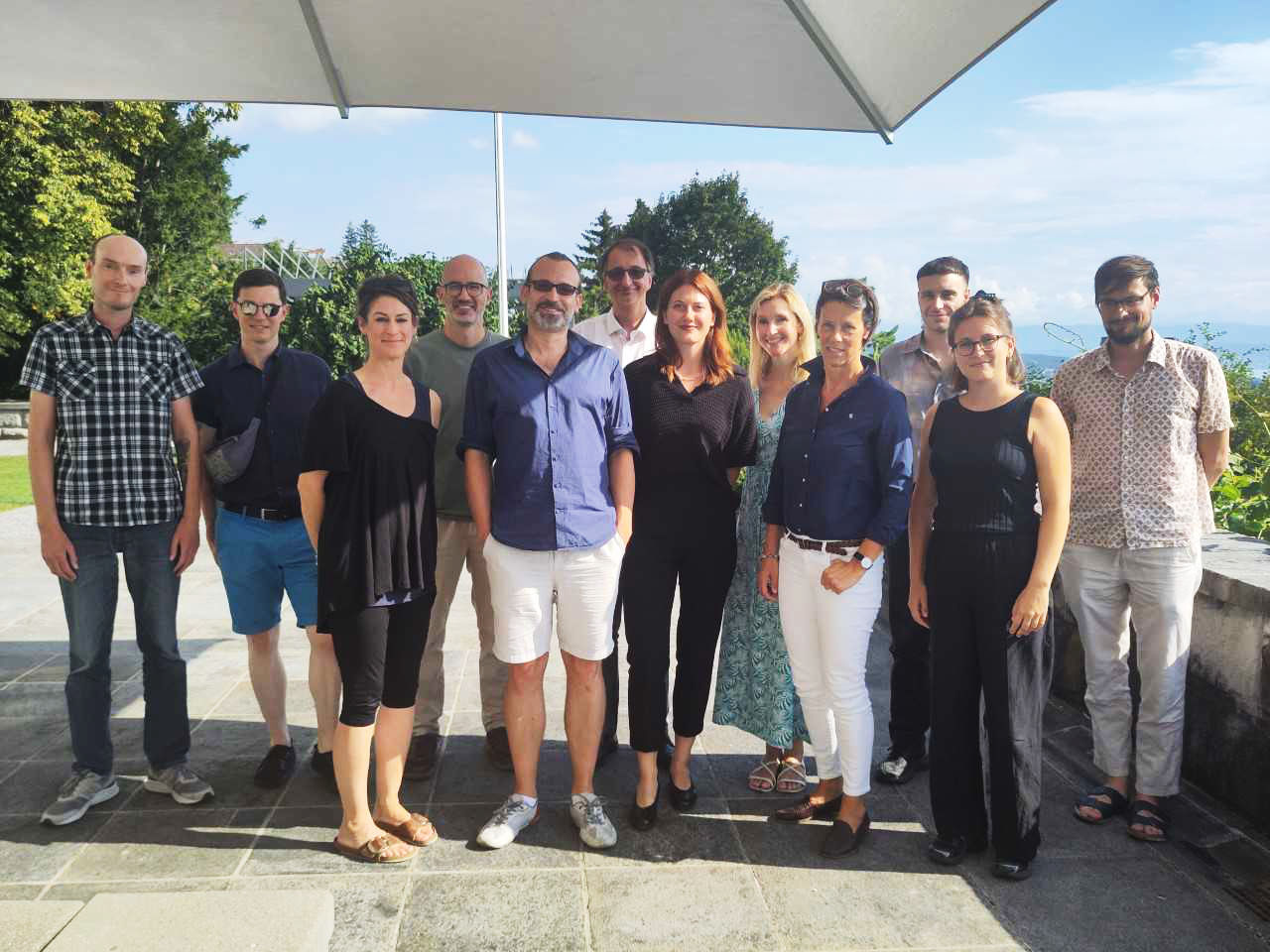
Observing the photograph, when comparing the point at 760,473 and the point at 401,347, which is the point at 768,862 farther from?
the point at 401,347

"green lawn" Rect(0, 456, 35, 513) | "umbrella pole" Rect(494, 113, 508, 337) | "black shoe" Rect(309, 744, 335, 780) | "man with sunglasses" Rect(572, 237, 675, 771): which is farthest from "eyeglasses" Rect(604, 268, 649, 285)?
"umbrella pole" Rect(494, 113, 508, 337)

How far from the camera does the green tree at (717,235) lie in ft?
179

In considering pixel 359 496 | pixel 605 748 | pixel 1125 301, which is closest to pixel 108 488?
pixel 359 496

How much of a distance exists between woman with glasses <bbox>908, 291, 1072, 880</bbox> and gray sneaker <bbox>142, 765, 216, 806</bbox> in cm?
275

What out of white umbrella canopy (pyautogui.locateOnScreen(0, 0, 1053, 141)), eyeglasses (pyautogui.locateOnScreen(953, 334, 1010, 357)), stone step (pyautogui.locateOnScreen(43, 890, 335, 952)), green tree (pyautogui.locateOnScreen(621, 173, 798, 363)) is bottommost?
stone step (pyautogui.locateOnScreen(43, 890, 335, 952))

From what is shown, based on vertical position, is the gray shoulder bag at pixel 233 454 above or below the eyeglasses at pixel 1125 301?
below

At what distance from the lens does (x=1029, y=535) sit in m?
3.15

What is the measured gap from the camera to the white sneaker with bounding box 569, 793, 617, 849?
331 centimetres

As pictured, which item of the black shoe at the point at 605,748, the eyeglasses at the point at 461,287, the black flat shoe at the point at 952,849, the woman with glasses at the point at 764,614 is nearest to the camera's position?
the black flat shoe at the point at 952,849

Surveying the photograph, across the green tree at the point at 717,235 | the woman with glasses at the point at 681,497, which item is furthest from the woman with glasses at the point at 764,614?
the green tree at the point at 717,235

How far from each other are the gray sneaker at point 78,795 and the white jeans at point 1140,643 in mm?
3833

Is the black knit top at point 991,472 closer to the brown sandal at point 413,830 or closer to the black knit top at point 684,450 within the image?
the black knit top at point 684,450

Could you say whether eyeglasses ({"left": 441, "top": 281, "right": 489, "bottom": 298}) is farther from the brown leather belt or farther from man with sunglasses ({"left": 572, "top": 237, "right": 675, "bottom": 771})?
the brown leather belt

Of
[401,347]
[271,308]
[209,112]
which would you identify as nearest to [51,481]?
[271,308]
